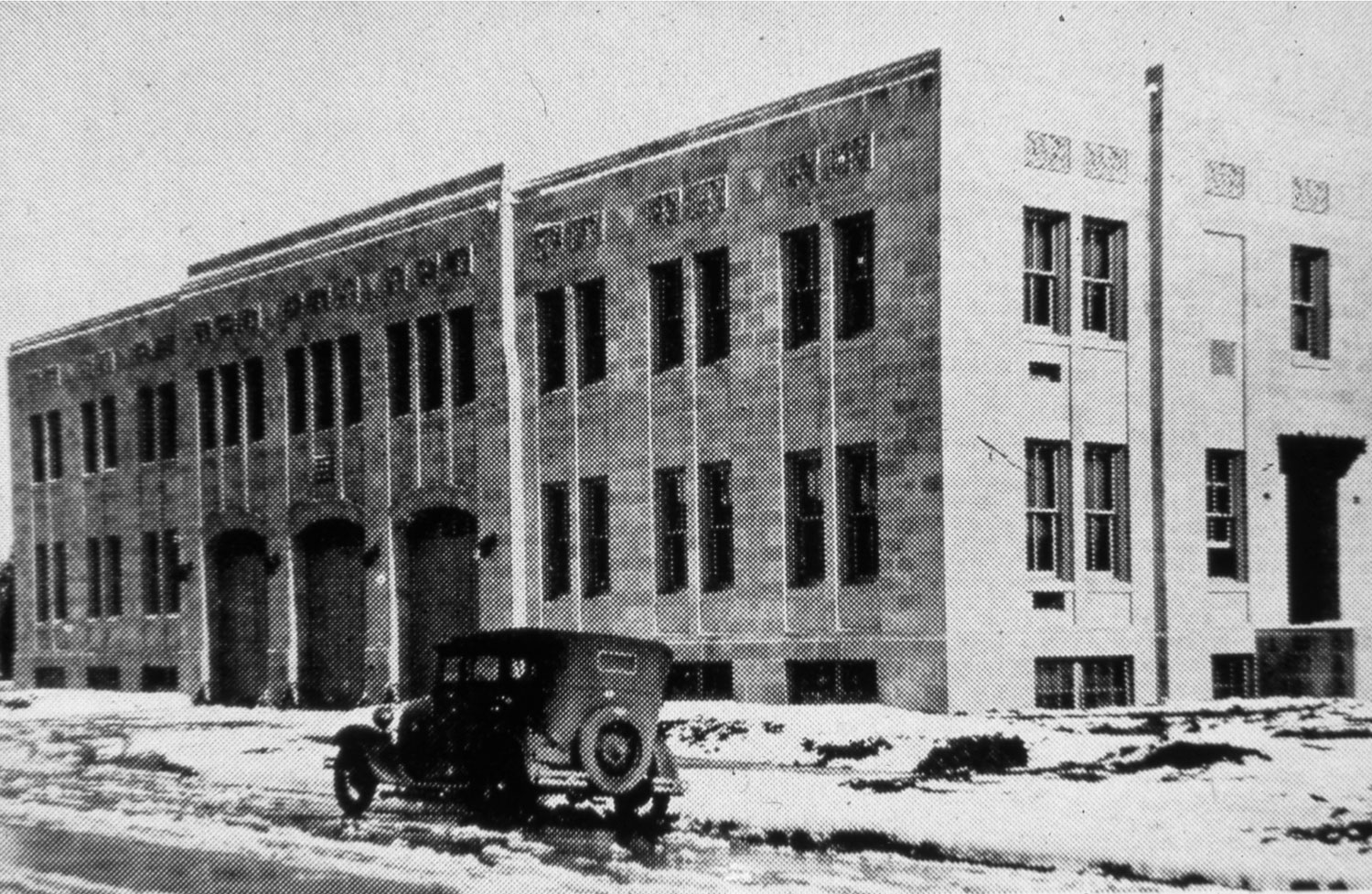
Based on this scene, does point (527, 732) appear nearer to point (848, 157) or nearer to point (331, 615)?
point (848, 157)

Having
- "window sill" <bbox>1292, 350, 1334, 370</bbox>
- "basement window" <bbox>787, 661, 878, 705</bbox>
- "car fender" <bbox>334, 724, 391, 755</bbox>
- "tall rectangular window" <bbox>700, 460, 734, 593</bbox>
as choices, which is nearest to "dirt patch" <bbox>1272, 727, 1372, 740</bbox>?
"window sill" <bbox>1292, 350, 1334, 370</bbox>

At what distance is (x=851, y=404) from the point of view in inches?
773

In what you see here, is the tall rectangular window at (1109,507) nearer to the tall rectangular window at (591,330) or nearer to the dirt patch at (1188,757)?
the dirt patch at (1188,757)

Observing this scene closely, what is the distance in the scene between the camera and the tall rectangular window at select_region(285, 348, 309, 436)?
20.2m

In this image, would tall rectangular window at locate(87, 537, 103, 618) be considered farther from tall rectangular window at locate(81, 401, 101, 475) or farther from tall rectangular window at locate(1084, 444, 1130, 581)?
tall rectangular window at locate(1084, 444, 1130, 581)

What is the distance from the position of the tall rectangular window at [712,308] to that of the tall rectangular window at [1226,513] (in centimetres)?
589

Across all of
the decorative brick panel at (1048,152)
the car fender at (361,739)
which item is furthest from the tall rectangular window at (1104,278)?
the car fender at (361,739)

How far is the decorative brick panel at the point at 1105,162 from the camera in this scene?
19.3 m

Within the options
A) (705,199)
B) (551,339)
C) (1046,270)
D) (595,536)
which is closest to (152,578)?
(595,536)

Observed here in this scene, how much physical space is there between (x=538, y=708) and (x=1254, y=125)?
10085 millimetres

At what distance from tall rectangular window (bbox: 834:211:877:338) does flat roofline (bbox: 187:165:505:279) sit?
4.03 meters

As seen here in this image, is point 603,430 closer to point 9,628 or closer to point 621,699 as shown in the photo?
point 621,699

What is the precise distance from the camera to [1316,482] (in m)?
18.3

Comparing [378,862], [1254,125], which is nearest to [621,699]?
[378,862]
